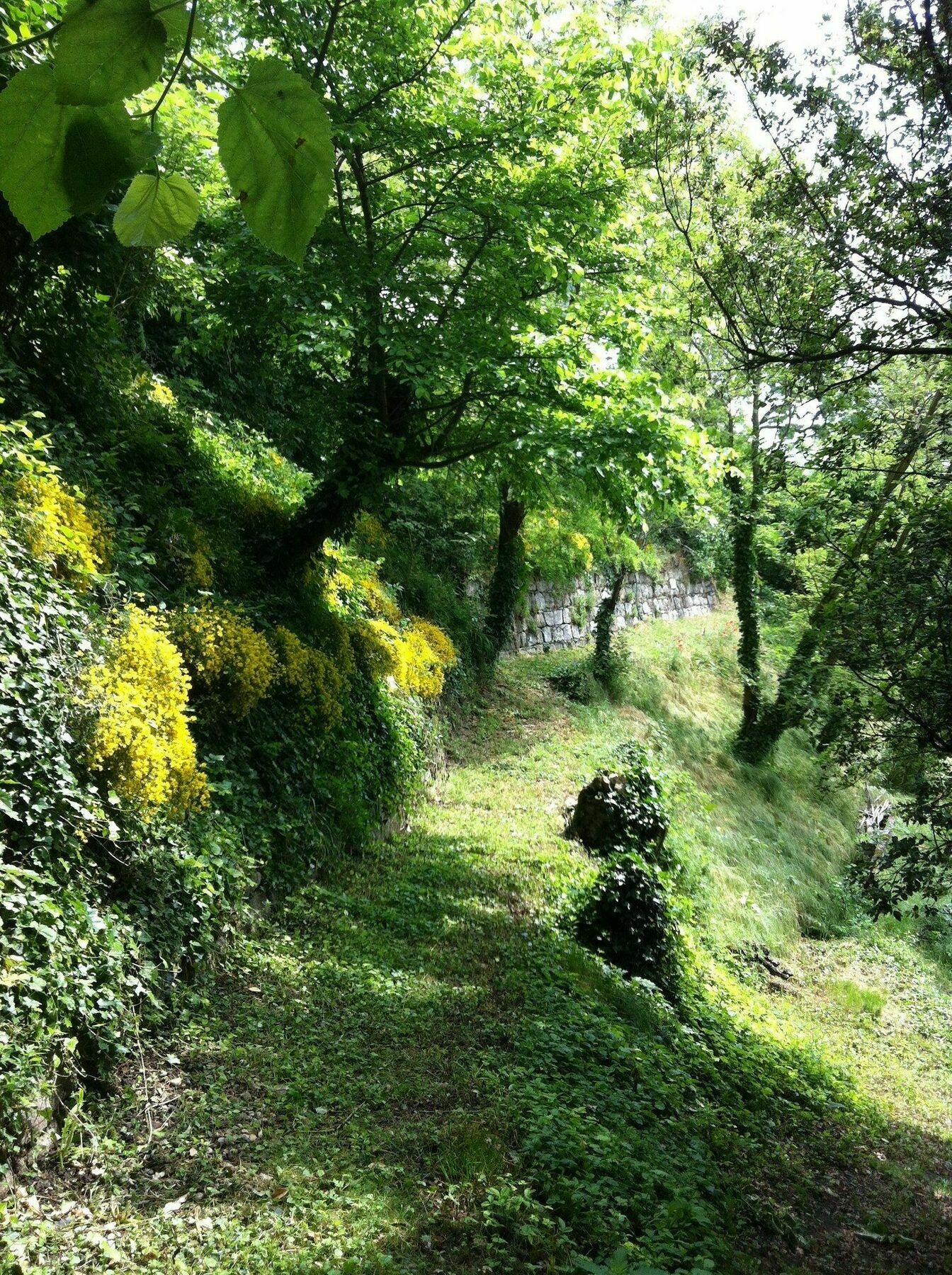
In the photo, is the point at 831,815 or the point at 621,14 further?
the point at 621,14

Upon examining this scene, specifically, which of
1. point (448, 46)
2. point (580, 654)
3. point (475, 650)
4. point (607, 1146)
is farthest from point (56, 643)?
point (580, 654)

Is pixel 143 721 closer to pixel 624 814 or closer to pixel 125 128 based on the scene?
pixel 125 128

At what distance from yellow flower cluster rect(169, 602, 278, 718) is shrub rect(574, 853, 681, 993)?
Result: 3.05 meters

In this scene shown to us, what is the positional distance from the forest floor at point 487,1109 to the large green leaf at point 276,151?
8.12 feet

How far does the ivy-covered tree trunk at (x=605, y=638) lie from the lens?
547 inches

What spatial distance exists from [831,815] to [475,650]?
7447 millimetres

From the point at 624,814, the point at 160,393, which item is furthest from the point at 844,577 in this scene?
the point at 160,393

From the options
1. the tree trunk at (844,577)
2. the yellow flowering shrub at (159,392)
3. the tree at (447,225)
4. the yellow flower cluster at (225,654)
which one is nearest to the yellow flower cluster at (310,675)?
the yellow flower cluster at (225,654)

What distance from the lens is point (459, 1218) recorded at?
9.36 ft

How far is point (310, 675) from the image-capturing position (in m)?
6.06

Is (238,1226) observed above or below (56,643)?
below

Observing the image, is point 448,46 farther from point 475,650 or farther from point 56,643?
point 475,650

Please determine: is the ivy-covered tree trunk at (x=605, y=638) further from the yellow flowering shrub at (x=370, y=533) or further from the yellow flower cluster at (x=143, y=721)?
the yellow flower cluster at (x=143, y=721)

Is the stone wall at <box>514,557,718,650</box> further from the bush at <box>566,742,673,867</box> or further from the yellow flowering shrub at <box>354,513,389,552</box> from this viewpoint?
the bush at <box>566,742,673,867</box>
